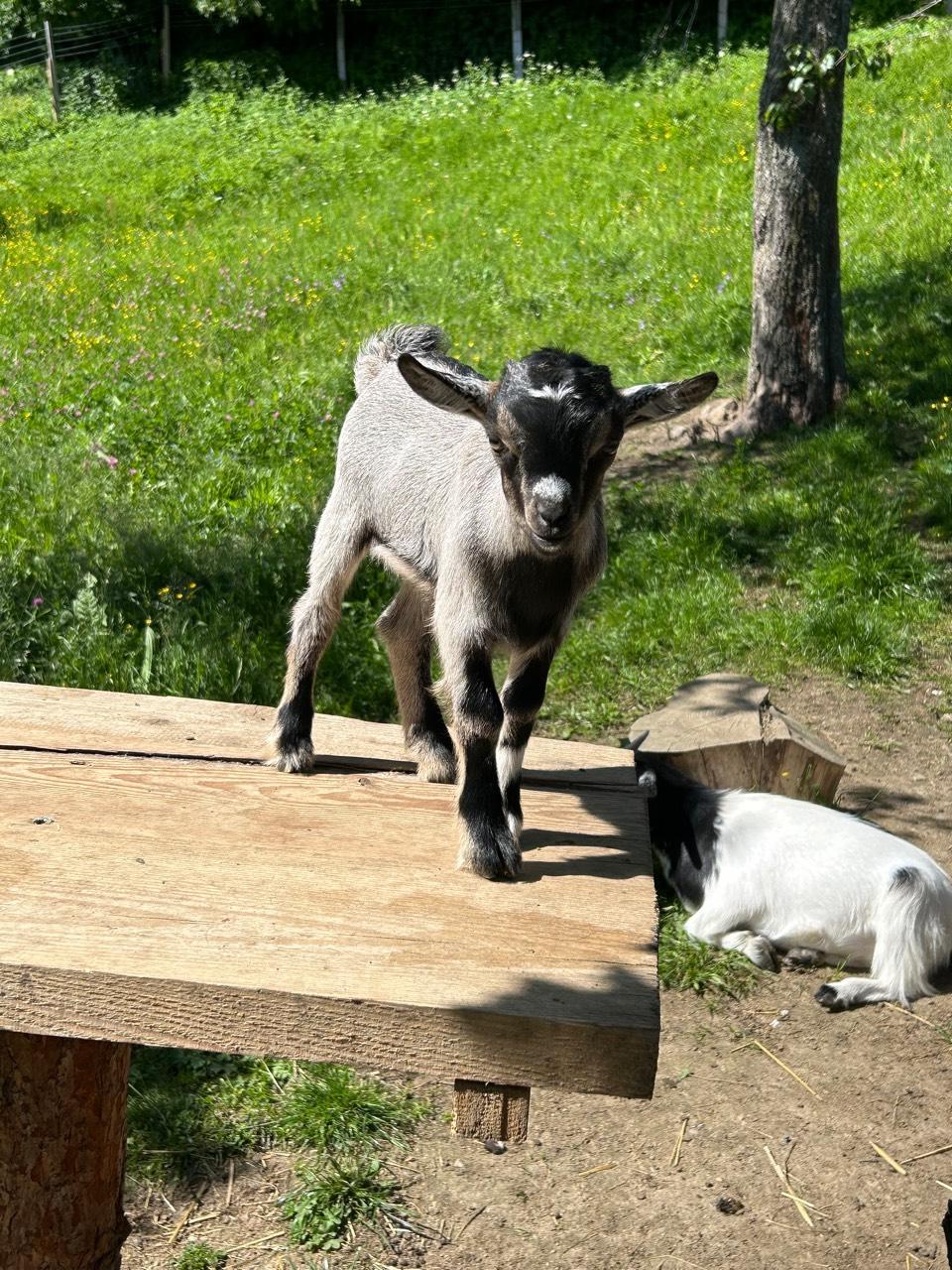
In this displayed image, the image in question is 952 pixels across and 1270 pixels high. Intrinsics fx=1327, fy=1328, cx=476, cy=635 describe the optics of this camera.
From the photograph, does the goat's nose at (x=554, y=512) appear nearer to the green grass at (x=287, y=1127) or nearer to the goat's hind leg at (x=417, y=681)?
the goat's hind leg at (x=417, y=681)

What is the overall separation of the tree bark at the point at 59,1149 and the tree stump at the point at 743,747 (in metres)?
2.81

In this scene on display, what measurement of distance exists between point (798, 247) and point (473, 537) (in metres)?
5.59

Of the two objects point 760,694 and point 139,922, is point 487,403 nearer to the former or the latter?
point 139,922

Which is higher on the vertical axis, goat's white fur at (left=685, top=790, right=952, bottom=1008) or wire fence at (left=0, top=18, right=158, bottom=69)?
wire fence at (left=0, top=18, right=158, bottom=69)

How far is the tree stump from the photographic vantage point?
523 centimetres

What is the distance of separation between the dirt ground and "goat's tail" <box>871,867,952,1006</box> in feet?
0.33

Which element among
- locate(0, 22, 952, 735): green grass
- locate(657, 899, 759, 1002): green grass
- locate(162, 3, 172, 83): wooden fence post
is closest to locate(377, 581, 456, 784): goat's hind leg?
locate(657, 899, 759, 1002): green grass

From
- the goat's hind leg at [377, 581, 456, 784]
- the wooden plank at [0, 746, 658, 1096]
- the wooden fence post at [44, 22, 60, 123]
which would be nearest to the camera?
the wooden plank at [0, 746, 658, 1096]

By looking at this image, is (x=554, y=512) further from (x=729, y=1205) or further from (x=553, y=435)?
(x=729, y=1205)

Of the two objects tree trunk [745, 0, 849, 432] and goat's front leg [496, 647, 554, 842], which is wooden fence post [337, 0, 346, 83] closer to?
tree trunk [745, 0, 849, 432]

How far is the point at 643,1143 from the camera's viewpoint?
12.5 feet

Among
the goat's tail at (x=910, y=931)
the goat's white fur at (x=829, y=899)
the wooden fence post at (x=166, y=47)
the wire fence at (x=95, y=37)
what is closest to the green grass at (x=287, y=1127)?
the goat's white fur at (x=829, y=899)

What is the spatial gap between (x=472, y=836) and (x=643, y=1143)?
158cm

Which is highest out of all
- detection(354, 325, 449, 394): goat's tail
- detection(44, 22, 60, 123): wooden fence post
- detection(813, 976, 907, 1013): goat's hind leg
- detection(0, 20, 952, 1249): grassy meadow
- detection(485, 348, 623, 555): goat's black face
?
detection(485, 348, 623, 555): goat's black face
